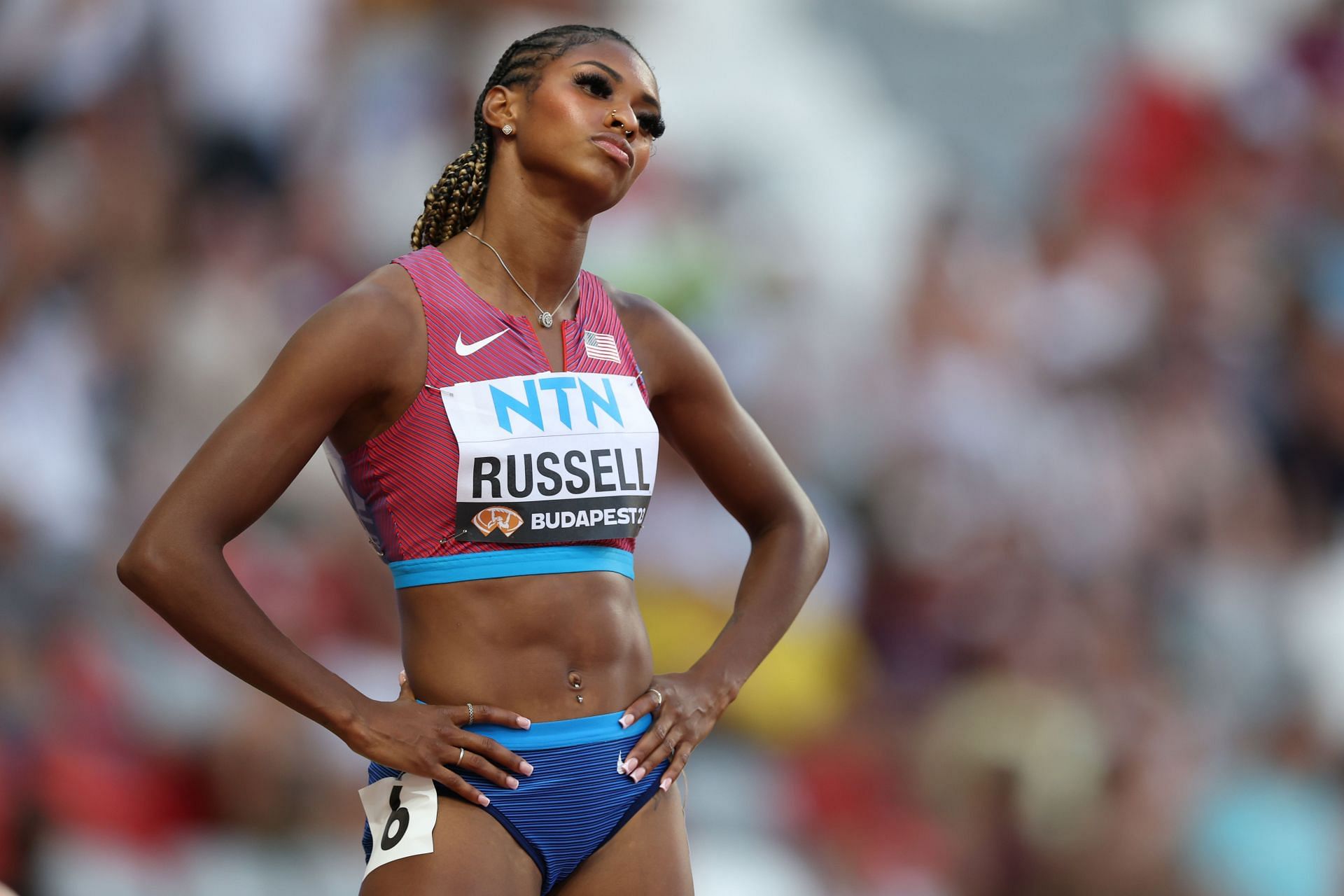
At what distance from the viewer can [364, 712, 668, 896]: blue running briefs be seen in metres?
2.79

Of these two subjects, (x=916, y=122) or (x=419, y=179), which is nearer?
(x=419, y=179)

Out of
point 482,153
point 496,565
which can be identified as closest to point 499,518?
point 496,565

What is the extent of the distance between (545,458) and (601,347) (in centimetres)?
33

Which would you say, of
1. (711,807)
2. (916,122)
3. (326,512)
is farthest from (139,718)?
(916,122)

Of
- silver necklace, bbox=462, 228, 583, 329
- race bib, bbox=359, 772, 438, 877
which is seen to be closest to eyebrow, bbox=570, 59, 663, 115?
silver necklace, bbox=462, 228, 583, 329

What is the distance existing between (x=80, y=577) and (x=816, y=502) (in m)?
3.25

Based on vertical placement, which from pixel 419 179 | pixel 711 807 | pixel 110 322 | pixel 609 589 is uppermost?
pixel 419 179

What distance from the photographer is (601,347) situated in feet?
10.2

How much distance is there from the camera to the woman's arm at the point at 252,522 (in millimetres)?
2658

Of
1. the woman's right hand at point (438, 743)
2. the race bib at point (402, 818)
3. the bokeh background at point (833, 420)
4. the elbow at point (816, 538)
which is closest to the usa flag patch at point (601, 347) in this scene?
the elbow at point (816, 538)

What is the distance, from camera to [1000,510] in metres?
7.58

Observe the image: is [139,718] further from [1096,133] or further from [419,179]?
[1096,133]

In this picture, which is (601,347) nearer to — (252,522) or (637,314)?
(637,314)

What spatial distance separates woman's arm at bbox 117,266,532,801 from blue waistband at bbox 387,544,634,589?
0.77ft
